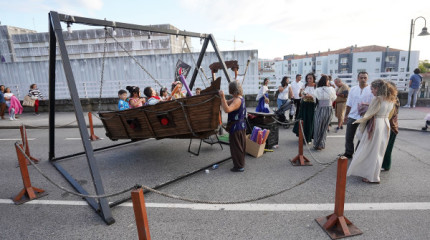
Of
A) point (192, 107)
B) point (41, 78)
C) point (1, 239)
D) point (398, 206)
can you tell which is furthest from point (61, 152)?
point (41, 78)

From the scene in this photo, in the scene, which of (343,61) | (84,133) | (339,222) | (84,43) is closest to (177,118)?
(84,133)

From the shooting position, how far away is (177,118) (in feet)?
14.1

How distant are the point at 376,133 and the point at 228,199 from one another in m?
2.54

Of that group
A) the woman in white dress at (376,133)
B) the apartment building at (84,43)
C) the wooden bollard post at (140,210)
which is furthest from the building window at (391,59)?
the wooden bollard post at (140,210)

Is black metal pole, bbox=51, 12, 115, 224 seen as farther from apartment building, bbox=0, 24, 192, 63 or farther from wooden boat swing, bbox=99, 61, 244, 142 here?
apartment building, bbox=0, 24, 192, 63

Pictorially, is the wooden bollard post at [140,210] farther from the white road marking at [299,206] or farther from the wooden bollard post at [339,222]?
the wooden bollard post at [339,222]

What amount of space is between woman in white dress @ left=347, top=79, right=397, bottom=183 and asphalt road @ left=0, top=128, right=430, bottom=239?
0.83 ft

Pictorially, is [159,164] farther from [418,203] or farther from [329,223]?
[418,203]

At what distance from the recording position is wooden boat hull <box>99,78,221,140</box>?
13.3ft

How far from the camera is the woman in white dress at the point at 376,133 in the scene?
3.71 m

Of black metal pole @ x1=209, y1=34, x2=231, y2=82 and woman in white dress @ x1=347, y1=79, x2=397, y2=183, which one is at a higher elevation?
black metal pole @ x1=209, y1=34, x2=231, y2=82

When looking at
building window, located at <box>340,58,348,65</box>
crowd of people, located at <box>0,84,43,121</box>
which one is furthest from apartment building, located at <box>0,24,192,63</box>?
crowd of people, located at <box>0,84,43,121</box>

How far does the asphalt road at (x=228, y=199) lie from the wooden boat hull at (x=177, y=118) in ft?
2.54

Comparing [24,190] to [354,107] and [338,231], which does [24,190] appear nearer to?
[338,231]
